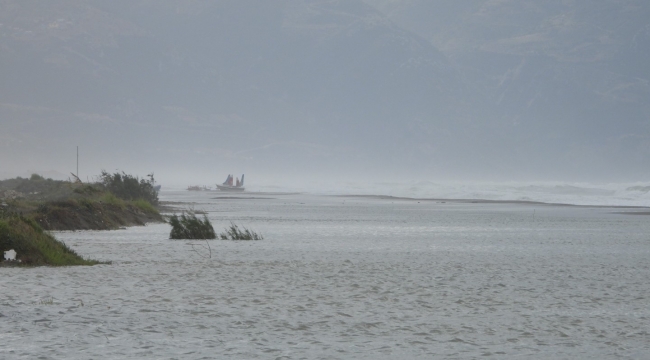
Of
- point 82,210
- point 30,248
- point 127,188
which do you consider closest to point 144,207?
point 82,210

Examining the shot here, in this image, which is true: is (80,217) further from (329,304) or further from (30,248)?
(329,304)

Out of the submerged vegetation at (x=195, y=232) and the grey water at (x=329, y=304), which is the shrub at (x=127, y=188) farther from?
the grey water at (x=329, y=304)

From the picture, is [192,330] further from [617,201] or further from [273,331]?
[617,201]

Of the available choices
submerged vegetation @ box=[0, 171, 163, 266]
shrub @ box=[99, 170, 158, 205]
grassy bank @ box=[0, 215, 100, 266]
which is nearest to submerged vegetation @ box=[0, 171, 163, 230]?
submerged vegetation @ box=[0, 171, 163, 266]

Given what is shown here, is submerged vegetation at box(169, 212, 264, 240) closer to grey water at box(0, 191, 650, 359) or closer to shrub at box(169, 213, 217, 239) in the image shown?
shrub at box(169, 213, 217, 239)

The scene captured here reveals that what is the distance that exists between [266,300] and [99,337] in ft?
10.5

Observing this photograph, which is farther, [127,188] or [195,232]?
[127,188]

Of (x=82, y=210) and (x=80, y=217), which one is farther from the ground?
(x=82, y=210)

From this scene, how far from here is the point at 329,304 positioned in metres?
11.6

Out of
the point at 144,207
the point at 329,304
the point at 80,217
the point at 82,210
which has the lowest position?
the point at 329,304

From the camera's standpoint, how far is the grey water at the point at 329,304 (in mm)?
8805

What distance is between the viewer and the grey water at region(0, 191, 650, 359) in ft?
28.9

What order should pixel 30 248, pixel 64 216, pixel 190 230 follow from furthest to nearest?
1. pixel 64 216
2. pixel 190 230
3. pixel 30 248

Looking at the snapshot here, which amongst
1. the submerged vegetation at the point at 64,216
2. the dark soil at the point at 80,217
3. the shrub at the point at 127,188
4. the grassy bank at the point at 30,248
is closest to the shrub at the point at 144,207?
the submerged vegetation at the point at 64,216
